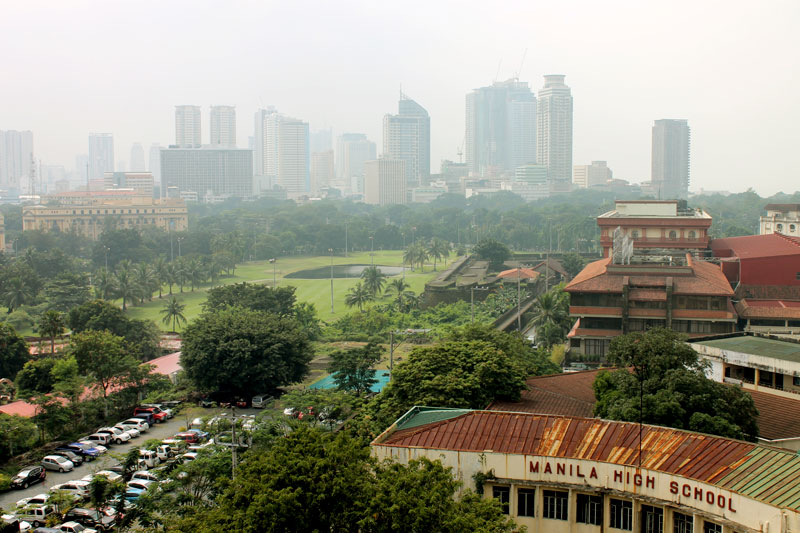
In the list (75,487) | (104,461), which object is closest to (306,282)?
(104,461)

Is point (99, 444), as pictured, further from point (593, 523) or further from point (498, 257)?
point (498, 257)

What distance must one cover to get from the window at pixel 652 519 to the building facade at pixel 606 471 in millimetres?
17

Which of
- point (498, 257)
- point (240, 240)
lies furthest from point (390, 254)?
point (498, 257)

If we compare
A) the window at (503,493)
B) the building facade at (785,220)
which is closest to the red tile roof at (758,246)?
the building facade at (785,220)

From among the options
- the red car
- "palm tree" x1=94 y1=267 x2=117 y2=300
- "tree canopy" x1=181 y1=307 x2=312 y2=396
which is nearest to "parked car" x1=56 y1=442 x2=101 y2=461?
the red car

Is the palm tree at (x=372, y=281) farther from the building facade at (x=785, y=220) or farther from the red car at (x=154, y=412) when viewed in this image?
the building facade at (x=785, y=220)

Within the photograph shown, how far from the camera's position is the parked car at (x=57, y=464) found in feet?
81.6

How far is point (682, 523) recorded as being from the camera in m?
13.8

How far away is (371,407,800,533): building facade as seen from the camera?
13180mm

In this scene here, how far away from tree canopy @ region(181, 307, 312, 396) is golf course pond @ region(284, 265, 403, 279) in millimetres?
44485

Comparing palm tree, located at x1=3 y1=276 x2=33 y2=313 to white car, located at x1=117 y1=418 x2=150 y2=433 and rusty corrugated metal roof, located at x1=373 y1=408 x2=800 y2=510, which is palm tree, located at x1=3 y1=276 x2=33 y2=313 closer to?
white car, located at x1=117 y1=418 x2=150 y2=433

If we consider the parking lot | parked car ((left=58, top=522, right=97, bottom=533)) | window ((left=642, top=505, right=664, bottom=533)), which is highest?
window ((left=642, top=505, right=664, bottom=533))

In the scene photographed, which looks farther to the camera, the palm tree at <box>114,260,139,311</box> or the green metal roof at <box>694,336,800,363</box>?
the palm tree at <box>114,260,139,311</box>

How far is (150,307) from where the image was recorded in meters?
59.7
